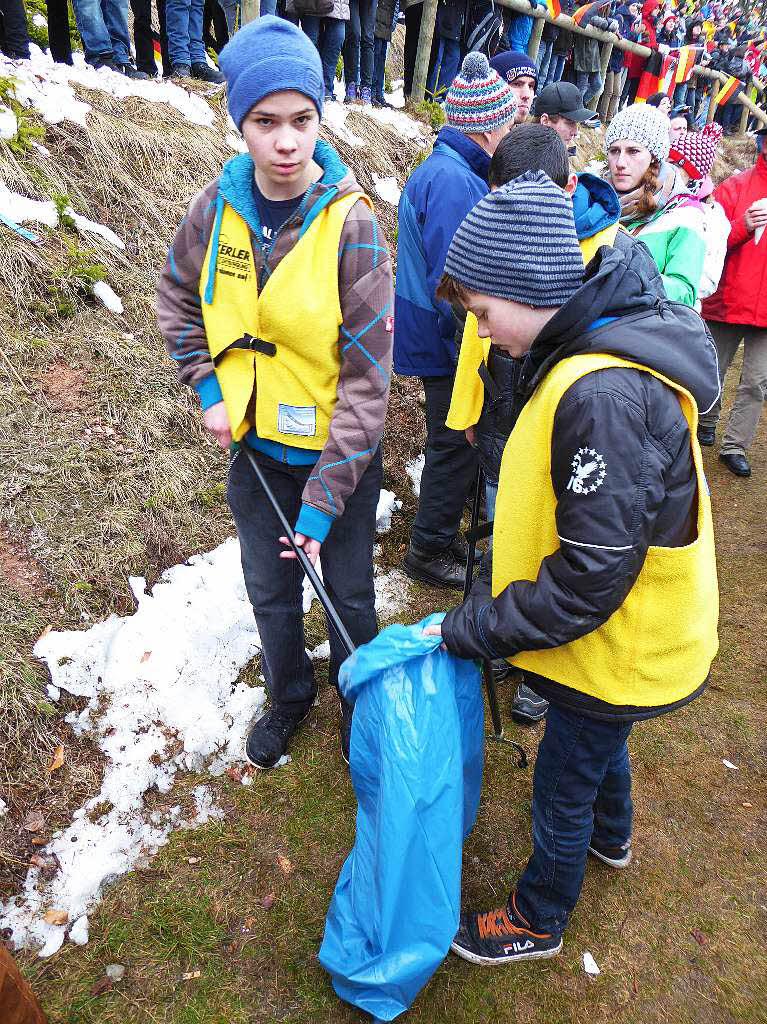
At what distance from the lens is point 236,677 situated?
300 centimetres

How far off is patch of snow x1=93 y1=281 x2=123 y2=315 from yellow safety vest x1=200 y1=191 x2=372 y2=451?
2303 mm

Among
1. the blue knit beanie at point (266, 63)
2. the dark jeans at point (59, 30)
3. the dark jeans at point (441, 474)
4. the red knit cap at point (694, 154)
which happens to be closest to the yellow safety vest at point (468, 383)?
the dark jeans at point (441, 474)

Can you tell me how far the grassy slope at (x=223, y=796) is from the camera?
207 cm

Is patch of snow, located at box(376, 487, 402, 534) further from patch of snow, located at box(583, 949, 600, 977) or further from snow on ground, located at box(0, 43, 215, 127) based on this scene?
snow on ground, located at box(0, 43, 215, 127)

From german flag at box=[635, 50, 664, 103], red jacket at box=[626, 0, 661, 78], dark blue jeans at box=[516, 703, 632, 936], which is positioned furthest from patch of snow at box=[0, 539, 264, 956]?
german flag at box=[635, 50, 664, 103]

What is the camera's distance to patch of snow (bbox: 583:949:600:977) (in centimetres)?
214

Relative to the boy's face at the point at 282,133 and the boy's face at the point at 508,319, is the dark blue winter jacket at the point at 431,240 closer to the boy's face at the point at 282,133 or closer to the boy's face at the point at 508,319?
the boy's face at the point at 282,133

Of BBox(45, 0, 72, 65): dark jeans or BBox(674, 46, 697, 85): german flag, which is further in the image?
BBox(674, 46, 697, 85): german flag

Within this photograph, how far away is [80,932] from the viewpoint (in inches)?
84.7

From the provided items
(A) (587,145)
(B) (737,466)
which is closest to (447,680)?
(B) (737,466)

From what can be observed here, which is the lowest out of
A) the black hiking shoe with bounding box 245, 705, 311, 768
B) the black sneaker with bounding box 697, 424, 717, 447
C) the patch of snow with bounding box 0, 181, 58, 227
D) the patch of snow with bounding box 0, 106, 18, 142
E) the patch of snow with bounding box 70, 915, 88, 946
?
the black sneaker with bounding box 697, 424, 717, 447

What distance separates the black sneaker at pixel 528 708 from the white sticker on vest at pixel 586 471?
1.84 metres

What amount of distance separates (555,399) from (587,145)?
33.8ft

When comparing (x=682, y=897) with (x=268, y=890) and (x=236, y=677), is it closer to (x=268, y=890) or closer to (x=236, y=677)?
(x=268, y=890)
